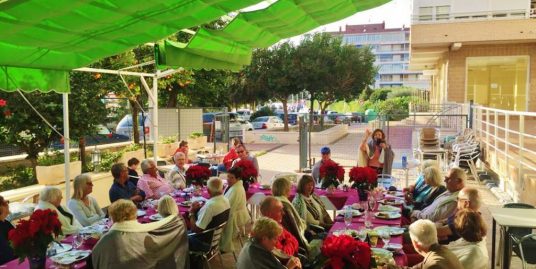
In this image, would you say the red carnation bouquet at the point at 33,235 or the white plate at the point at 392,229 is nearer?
the red carnation bouquet at the point at 33,235

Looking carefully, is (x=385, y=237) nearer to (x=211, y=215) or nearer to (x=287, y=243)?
(x=287, y=243)

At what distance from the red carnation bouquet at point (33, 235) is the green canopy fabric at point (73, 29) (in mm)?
1450

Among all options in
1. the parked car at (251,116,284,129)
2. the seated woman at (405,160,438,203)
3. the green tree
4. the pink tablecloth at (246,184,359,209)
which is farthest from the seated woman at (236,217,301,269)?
the parked car at (251,116,284,129)

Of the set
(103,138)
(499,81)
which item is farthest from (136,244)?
(499,81)

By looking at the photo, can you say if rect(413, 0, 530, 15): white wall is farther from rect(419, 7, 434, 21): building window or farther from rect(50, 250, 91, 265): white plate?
rect(50, 250, 91, 265): white plate

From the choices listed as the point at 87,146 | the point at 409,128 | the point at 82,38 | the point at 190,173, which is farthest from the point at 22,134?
the point at 409,128

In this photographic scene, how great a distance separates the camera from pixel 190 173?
7203mm

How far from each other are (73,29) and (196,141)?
1455 cm

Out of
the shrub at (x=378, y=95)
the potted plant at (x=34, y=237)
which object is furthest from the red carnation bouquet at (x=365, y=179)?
the shrub at (x=378, y=95)

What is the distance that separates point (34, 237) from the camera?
3.52m

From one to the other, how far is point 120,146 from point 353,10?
38.7 feet

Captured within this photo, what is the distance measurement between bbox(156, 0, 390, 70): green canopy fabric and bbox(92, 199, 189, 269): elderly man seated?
286 centimetres

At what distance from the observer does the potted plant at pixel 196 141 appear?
1853 cm

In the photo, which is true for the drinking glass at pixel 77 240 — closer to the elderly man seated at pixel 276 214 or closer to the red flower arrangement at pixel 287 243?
the elderly man seated at pixel 276 214
